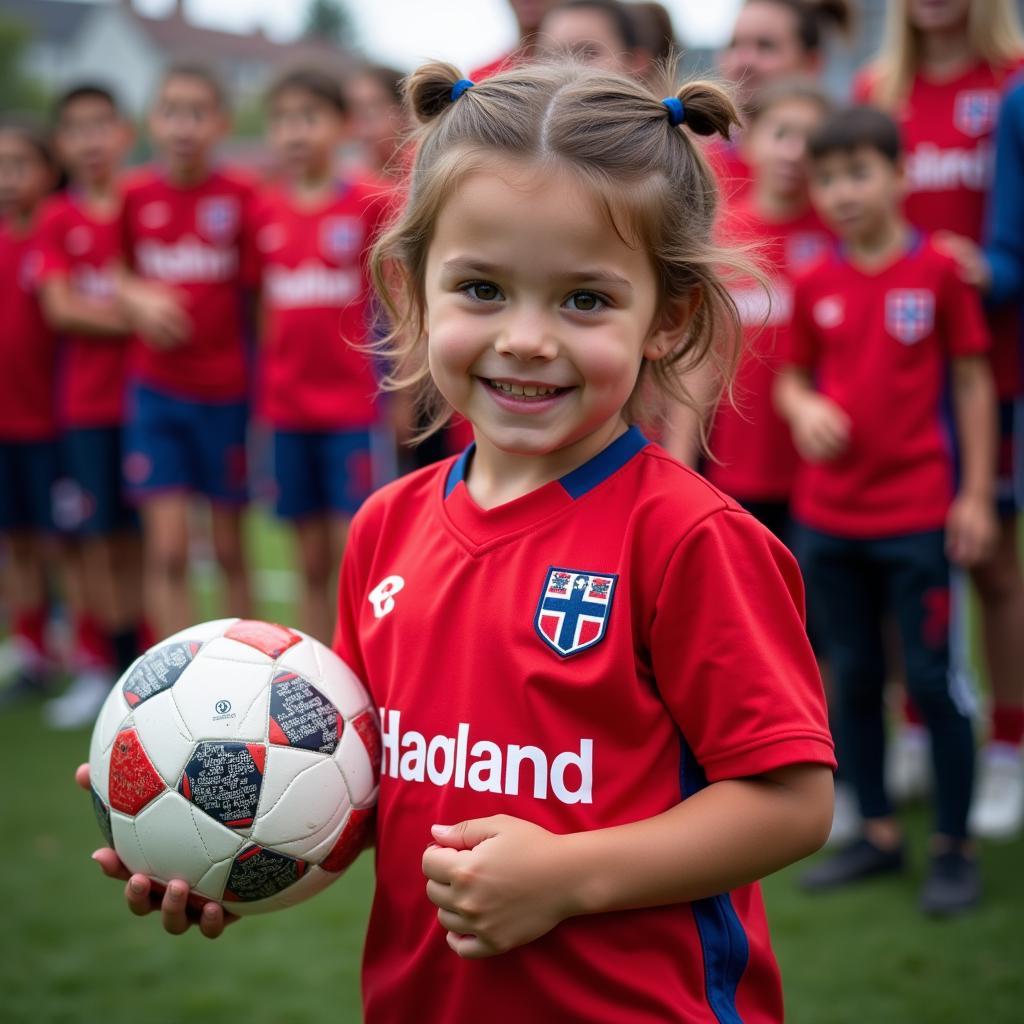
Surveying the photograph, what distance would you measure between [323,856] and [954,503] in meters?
2.38

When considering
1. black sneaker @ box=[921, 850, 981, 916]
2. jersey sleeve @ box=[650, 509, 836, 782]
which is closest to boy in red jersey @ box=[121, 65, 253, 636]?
black sneaker @ box=[921, 850, 981, 916]

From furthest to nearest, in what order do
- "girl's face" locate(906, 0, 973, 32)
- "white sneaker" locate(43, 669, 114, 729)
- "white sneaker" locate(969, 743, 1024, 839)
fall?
1. "white sneaker" locate(43, 669, 114, 729)
2. "white sneaker" locate(969, 743, 1024, 839)
3. "girl's face" locate(906, 0, 973, 32)

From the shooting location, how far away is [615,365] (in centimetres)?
155

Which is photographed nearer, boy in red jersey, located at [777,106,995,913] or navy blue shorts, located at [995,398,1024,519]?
boy in red jersey, located at [777,106,995,913]

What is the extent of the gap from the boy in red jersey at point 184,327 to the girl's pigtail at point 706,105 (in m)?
3.88

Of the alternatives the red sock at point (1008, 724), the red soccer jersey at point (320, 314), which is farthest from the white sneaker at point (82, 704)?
the red sock at point (1008, 724)

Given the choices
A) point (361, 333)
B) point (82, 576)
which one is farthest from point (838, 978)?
point (82, 576)

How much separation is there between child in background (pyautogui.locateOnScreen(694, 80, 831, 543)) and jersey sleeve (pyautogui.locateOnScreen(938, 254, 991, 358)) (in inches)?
24.3

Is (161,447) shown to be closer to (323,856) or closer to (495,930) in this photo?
(323,856)

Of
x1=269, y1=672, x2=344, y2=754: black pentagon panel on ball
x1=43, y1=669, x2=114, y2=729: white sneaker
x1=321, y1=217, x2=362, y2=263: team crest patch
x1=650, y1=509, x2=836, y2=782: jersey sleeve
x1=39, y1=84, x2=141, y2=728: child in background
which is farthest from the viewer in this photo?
x1=39, y1=84, x2=141, y2=728: child in background

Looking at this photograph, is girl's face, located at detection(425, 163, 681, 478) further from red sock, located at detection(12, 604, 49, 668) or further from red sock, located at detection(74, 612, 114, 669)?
red sock, located at detection(12, 604, 49, 668)

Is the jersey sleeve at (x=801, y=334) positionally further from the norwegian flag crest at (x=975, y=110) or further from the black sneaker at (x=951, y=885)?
the black sneaker at (x=951, y=885)

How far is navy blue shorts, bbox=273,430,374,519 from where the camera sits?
Result: 508 cm

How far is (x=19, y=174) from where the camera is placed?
6.11m
